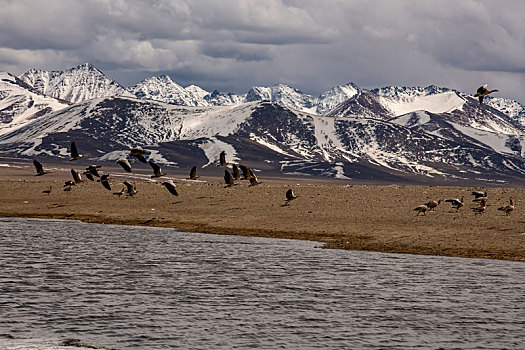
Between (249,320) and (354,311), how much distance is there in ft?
15.8

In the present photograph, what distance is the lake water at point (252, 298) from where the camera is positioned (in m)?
27.3

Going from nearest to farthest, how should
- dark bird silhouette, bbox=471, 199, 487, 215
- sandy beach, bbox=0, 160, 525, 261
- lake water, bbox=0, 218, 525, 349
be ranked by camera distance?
lake water, bbox=0, 218, 525, 349, sandy beach, bbox=0, 160, 525, 261, dark bird silhouette, bbox=471, 199, 487, 215

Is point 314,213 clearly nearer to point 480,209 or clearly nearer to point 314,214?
point 314,214

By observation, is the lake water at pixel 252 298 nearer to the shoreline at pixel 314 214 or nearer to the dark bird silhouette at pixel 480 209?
the shoreline at pixel 314 214

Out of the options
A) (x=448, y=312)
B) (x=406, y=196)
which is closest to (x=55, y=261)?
(x=448, y=312)

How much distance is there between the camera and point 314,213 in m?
70.6

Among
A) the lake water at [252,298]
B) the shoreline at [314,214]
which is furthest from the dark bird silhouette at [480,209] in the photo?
the lake water at [252,298]

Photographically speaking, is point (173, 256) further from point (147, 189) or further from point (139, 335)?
point (147, 189)

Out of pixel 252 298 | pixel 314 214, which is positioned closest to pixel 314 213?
pixel 314 214

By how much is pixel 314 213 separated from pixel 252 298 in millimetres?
36493

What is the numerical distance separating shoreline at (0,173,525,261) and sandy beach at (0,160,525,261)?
7 cm

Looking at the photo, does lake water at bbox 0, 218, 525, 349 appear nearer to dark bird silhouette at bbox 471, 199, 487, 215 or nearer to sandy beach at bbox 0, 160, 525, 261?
sandy beach at bbox 0, 160, 525, 261

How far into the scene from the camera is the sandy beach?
178 ft

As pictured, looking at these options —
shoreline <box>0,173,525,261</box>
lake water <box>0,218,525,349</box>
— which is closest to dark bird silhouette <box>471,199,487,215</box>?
shoreline <box>0,173,525,261</box>
